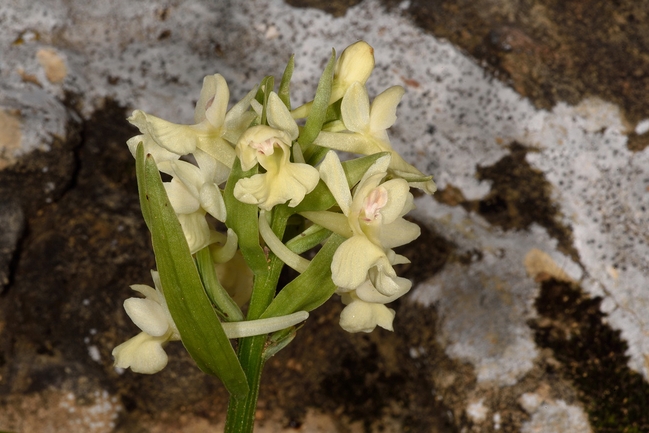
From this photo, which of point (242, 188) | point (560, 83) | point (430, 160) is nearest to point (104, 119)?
point (430, 160)

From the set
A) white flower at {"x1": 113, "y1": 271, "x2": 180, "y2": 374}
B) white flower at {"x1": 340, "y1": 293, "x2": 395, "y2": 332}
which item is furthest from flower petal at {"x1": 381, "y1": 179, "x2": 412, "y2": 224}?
white flower at {"x1": 113, "y1": 271, "x2": 180, "y2": 374}

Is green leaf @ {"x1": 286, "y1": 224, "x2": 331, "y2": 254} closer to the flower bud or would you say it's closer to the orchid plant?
the orchid plant

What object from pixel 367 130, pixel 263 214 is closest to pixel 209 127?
pixel 263 214

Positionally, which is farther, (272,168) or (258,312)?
(258,312)

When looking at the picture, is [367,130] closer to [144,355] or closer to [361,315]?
[361,315]

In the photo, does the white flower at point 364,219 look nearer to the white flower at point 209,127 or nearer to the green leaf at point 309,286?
the green leaf at point 309,286

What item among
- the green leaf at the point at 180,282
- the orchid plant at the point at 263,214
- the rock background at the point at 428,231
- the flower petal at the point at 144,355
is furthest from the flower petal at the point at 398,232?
the rock background at the point at 428,231
